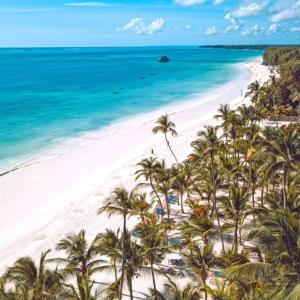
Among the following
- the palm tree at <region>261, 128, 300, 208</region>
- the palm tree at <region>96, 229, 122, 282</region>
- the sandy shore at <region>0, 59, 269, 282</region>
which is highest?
the palm tree at <region>261, 128, 300, 208</region>

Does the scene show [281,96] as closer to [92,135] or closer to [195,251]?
[92,135]

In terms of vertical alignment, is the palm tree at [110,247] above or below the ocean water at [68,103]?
below

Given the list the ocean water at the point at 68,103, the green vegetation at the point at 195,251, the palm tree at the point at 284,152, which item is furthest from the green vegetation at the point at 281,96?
the palm tree at the point at 284,152

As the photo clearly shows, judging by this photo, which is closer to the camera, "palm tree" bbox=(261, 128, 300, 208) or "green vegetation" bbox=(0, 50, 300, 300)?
"green vegetation" bbox=(0, 50, 300, 300)

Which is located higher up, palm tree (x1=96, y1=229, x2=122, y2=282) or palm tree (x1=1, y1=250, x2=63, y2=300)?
palm tree (x1=96, y1=229, x2=122, y2=282)

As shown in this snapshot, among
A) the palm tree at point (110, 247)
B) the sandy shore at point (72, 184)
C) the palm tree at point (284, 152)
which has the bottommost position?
the sandy shore at point (72, 184)

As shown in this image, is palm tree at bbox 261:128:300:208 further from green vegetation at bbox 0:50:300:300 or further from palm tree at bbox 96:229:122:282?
palm tree at bbox 96:229:122:282

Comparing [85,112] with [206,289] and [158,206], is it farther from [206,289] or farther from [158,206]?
[206,289]

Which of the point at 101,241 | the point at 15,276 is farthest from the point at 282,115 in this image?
the point at 15,276

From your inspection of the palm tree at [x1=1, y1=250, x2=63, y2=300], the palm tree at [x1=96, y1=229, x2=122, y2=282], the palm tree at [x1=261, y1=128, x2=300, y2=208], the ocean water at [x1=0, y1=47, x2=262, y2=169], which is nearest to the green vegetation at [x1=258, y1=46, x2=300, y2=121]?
the ocean water at [x1=0, y1=47, x2=262, y2=169]

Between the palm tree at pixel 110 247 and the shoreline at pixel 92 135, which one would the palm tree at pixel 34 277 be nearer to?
the palm tree at pixel 110 247
